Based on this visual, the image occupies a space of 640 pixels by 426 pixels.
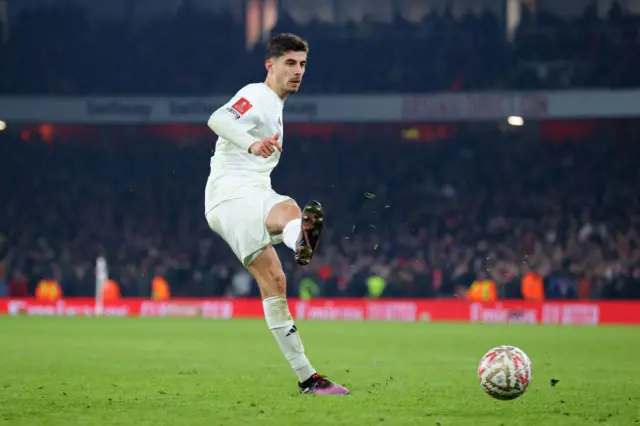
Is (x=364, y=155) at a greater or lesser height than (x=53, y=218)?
greater

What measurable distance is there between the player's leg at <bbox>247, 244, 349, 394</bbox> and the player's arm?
75cm

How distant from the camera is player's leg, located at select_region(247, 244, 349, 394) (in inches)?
288

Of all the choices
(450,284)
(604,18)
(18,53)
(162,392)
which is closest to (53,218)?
(18,53)

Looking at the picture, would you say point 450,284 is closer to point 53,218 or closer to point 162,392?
point 53,218

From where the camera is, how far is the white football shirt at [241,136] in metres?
7.10

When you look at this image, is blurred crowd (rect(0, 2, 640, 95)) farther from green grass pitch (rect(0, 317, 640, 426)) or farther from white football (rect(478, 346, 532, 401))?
white football (rect(478, 346, 532, 401))

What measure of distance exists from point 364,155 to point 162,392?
24.6 metres


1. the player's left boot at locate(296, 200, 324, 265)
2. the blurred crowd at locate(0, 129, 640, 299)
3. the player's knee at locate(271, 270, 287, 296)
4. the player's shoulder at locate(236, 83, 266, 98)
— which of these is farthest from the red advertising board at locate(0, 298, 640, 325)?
the player's left boot at locate(296, 200, 324, 265)

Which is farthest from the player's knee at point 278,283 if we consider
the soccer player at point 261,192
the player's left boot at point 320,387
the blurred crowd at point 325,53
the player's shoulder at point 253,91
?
the blurred crowd at point 325,53

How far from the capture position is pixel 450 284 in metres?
26.6

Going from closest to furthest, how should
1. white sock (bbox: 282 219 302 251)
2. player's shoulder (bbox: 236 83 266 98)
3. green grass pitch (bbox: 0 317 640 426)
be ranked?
green grass pitch (bbox: 0 317 640 426) < white sock (bbox: 282 219 302 251) < player's shoulder (bbox: 236 83 266 98)

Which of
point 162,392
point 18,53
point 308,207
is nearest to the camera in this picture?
point 308,207

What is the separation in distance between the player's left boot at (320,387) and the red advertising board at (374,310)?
57.5ft

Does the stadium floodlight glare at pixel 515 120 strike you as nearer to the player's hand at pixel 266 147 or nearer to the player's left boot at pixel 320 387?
the player's left boot at pixel 320 387
